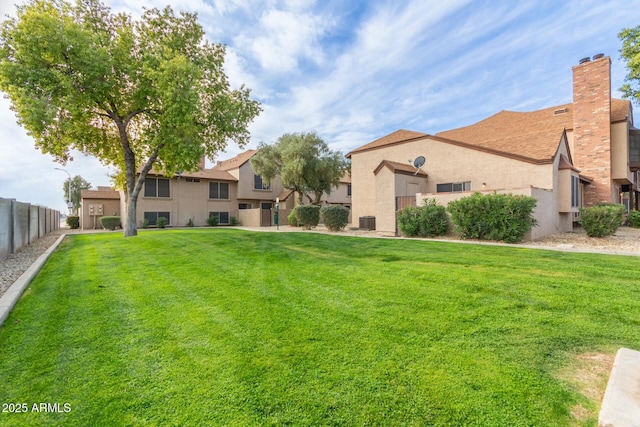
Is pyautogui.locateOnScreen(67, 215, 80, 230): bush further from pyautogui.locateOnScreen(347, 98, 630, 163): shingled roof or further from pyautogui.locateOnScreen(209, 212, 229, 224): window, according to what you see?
pyautogui.locateOnScreen(347, 98, 630, 163): shingled roof

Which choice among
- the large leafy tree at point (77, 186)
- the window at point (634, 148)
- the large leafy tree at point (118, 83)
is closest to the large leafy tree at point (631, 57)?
the window at point (634, 148)

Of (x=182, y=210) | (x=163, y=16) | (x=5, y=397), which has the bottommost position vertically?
(x=5, y=397)

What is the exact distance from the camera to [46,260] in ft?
27.1

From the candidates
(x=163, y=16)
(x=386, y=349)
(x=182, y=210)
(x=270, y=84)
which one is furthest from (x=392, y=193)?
(x=182, y=210)

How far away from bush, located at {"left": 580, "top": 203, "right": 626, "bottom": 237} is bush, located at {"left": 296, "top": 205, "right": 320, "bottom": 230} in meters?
13.8

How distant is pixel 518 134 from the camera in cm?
1712

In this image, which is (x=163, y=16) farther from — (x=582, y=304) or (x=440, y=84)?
(x=582, y=304)

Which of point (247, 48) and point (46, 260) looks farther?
point (247, 48)

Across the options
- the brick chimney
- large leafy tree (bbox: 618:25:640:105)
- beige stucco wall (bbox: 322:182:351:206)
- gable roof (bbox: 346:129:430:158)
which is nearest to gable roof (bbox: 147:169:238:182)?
beige stucco wall (bbox: 322:182:351:206)

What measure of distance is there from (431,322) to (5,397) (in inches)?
154

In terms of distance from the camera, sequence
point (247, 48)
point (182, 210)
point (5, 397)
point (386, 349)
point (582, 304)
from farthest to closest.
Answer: point (182, 210) → point (247, 48) → point (582, 304) → point (386, 349) → point (5, 397)

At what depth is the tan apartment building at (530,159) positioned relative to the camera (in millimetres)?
13422

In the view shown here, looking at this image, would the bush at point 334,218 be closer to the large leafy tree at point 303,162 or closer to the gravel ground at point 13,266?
the large leafy tree at point 303,162

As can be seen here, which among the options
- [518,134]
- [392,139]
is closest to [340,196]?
[392,139]
